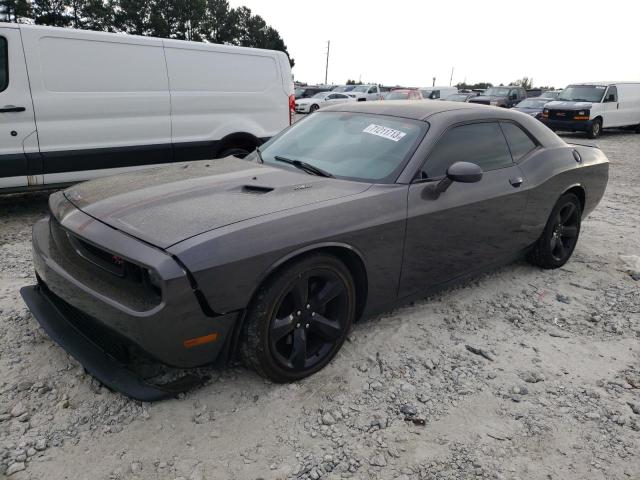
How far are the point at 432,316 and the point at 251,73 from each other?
180 inches

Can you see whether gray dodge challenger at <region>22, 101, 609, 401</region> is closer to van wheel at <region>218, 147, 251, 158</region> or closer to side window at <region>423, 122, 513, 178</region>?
side window at <region>423, 122, 513, 178</region>

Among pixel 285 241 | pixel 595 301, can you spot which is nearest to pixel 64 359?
pixel 285 241

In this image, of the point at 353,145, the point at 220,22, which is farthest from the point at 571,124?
the point at 220,22

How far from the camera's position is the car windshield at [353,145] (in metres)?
3.14

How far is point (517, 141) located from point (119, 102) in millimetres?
4272

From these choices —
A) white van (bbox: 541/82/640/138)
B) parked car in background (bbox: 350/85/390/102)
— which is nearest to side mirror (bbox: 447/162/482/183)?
white van (bbox: 541/82/640/138)

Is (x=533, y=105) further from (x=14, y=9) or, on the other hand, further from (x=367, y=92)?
(x=14, y=9)

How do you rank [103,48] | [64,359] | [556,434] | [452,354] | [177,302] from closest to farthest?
[177,302] → [556,434] → [64,359] → [452,354] → [103,48]

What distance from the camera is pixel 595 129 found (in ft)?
53.4

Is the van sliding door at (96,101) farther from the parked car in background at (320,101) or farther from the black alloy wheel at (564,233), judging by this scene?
the parked car in background at (320,101)

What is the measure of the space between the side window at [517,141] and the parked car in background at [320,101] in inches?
898

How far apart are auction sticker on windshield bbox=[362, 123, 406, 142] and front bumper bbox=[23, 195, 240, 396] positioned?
5.33 feet

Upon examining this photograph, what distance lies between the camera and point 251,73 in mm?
6801

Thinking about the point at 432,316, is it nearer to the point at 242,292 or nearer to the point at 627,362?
the point at 627,362
